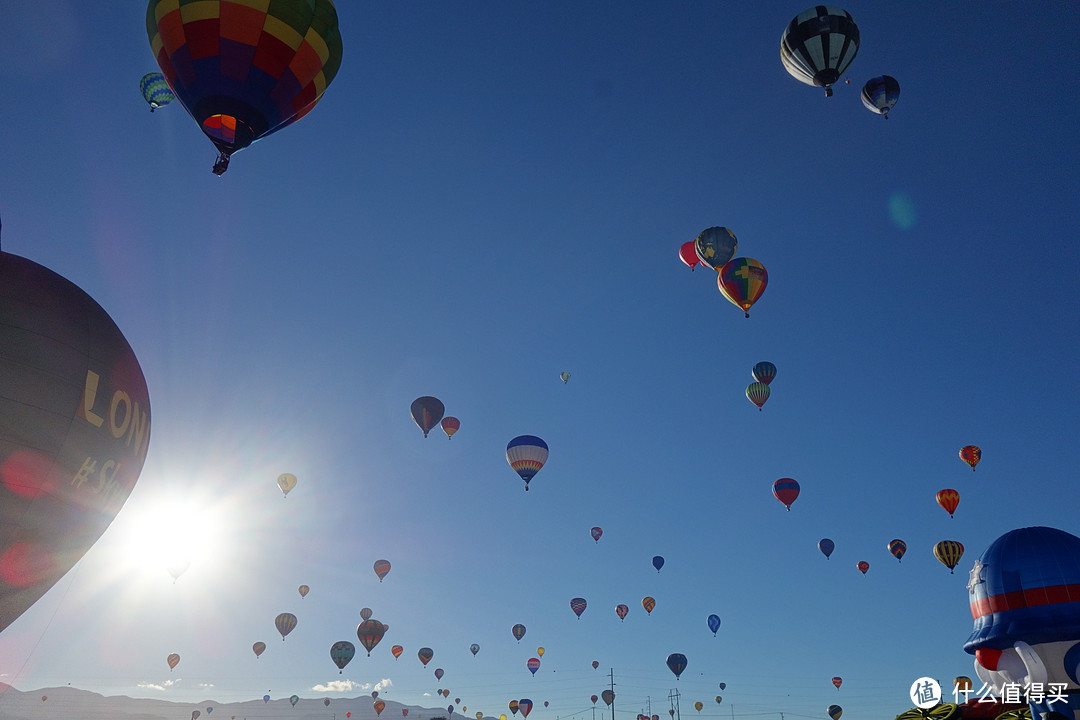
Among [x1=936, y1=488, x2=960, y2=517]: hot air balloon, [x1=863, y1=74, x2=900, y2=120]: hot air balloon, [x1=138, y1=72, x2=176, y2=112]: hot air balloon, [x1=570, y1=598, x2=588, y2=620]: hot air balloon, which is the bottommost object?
[x1=570, y1=598, x2=588, y2=620]: hot air balloon

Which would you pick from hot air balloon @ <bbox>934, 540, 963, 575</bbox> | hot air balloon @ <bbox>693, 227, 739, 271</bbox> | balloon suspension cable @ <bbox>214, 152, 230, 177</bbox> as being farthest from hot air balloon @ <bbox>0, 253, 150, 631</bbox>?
hot air balloon @ <bbox>934, 540, 963, 575</bbox>

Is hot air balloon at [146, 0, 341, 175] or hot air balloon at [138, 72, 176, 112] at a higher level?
hot air balloon at [138, 72, 176, 112]

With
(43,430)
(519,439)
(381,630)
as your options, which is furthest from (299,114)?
(381,630)

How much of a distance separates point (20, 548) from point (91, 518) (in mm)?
1447

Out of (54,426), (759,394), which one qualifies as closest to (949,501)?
(759,394)

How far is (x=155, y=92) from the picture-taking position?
1117 inches

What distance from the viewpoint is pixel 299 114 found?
19.4 m

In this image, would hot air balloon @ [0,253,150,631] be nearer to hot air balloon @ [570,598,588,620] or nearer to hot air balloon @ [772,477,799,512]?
hot air balloon @ [772,477,799,512]

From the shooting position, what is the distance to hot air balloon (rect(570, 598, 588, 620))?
62.2 meters

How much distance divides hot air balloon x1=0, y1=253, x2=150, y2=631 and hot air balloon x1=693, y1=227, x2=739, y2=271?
2662 cm

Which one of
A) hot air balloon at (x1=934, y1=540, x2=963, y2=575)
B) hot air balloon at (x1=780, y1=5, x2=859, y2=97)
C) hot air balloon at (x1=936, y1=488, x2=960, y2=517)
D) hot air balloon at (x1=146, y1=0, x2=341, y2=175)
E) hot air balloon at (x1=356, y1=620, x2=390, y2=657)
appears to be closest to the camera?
hot air balloon at (x1=146, y1=0, x2=341, y2=175)

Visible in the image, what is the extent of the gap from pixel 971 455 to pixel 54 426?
45.6 m
